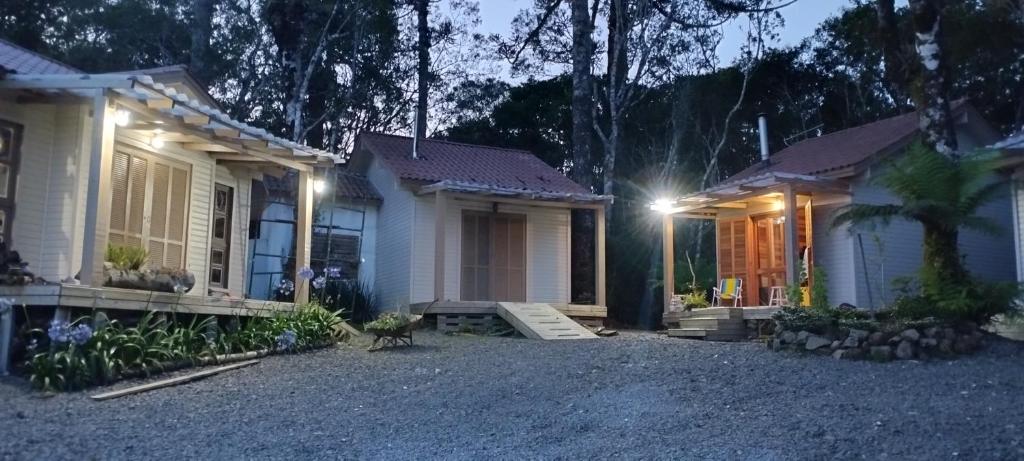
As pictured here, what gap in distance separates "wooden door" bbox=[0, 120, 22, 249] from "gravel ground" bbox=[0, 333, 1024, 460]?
108 inches

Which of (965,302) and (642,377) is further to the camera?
(965,302)

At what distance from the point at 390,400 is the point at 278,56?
1737 centimetres

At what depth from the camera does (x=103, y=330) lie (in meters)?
9.16

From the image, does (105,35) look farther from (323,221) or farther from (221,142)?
(221,142)

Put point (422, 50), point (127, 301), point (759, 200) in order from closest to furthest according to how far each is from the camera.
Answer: point (127, 301) → point (759, 200) → point (422, 50)

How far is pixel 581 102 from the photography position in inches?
878

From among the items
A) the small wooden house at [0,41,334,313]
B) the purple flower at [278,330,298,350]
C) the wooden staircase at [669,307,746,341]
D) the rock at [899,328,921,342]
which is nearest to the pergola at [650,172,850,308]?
the wooden staircase at [669,307,746,341]

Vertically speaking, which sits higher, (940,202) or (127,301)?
(940,202)

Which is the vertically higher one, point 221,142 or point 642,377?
point 221,142

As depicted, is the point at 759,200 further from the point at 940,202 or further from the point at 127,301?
the point at 127,301

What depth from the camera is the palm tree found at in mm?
10922

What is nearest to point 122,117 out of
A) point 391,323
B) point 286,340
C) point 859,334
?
point 286,340

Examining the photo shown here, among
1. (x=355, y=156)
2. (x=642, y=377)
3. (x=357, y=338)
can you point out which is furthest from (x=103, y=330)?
(x=355, y=156)

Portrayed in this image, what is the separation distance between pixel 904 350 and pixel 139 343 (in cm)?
829
